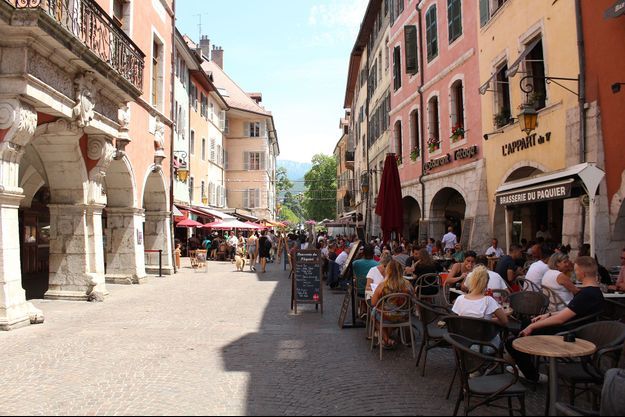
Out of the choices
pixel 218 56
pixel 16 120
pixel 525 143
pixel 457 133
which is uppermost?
pixel 218 56

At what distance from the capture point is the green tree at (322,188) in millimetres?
80812

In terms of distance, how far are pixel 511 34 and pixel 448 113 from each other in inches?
173

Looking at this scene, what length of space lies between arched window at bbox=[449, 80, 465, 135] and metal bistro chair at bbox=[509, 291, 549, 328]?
11.8 meters

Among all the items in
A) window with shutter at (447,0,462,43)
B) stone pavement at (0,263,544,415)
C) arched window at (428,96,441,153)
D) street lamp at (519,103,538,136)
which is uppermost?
window with shutter at (447,0,462,43)

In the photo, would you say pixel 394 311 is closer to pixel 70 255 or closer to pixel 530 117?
pixel 530 117

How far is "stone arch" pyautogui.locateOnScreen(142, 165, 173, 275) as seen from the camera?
17.3 metres

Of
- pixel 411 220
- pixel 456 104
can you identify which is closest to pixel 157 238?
pixel 456 104

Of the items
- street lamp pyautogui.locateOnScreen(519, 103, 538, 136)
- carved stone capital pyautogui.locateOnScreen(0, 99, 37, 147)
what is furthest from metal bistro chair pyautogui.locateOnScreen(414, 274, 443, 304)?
carved stone capital pyautogui.locateOnScreen(0, 99, 37, 147)

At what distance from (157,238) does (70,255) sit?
20.9 ft

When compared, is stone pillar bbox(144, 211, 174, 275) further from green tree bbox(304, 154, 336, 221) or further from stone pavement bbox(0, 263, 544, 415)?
green tree bbox(304, 154, 336, 221)

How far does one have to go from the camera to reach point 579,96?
32.7 feet

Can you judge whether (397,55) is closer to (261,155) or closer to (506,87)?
(506,87)

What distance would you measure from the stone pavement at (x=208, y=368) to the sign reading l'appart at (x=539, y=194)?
3.79 metres

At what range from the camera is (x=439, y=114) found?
18.0 m
